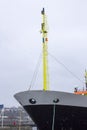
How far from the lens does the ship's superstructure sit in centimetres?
3759

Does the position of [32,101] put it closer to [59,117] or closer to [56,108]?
[56,108]

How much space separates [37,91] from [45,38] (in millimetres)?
5397

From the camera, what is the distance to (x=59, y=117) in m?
38.3

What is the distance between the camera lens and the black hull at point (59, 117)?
124 feet

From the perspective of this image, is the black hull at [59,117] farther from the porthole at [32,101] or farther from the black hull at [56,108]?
the porthole at [32,101]

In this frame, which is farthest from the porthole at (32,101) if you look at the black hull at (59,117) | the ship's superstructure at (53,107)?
the black hull at (59,117)

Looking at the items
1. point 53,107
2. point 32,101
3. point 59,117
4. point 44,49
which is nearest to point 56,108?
point 53,107

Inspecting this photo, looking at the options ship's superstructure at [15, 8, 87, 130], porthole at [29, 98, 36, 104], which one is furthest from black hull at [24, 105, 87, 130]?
porthole at [29, 98, 36, 104]

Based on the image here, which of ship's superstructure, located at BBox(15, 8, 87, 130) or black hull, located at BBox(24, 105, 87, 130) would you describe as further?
black hull, located at BBox(24, 105, 87, 130)

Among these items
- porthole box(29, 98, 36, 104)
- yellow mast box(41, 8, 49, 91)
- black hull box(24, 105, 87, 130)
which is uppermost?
→ yellow mast box(41, 8, 49, 91)

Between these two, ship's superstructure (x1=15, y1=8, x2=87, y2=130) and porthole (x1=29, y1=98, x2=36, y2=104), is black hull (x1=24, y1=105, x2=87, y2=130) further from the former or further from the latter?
porthole (x1=29, y1=98, x2=36, y2=104)

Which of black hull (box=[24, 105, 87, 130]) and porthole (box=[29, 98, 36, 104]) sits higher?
porthole (box=[29, 98, 36, 104])

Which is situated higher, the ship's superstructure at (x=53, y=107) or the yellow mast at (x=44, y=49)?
the yellow mast at (x=44, y=49)

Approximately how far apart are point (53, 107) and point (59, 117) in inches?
54.3
